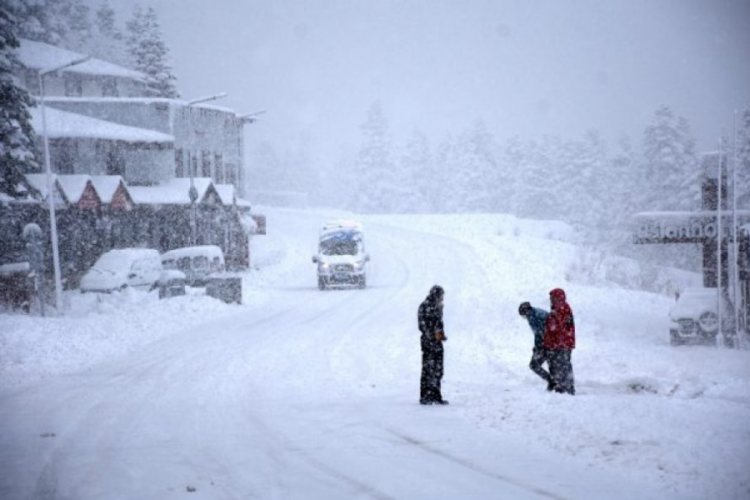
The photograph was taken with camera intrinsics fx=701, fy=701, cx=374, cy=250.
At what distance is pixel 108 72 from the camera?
52.3 metres

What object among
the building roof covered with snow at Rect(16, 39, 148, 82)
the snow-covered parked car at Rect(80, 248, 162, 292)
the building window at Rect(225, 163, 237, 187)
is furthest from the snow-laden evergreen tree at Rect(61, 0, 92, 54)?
the snow-covered parked car at Rect(80, 248, 162, 292)

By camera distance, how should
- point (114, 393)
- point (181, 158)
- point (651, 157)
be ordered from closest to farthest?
1. point (114, 393)
2. point (181, 158)
3. point (651, 157)

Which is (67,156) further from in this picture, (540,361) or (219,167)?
(540,361)

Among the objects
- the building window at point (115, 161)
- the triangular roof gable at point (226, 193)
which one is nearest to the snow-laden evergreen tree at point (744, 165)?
the triangular roof gable at point (226, 193)

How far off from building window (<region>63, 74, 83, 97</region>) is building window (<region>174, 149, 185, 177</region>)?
1347 cm

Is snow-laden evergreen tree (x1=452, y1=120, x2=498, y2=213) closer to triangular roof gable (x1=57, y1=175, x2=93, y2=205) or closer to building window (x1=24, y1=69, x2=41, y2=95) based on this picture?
building window (x1=24, y1=69, x2=41, y2=95)

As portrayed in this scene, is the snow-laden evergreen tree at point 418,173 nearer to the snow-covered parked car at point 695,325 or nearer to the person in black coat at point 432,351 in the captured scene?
the snow-covered parked car at point 695,325

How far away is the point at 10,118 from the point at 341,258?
13932 mm

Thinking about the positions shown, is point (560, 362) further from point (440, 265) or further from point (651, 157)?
point (651, 157)

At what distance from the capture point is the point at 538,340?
38.0 ft

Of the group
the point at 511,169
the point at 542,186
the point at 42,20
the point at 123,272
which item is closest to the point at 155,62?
the point at 42,20

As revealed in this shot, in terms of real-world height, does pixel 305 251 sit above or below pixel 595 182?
below

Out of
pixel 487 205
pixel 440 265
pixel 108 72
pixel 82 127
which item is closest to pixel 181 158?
pixel 82 127

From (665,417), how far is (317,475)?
4597mm
